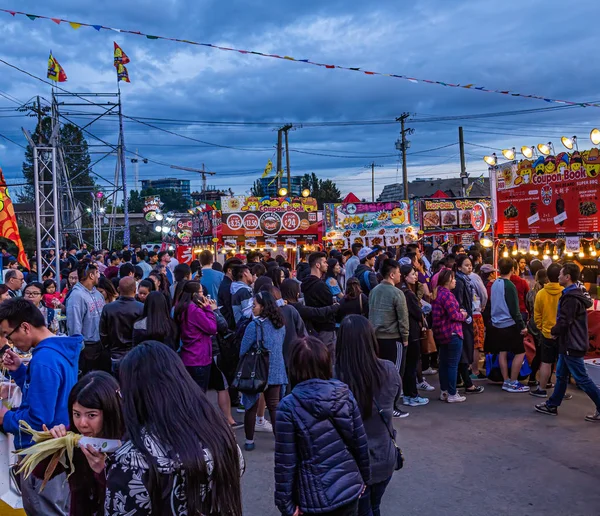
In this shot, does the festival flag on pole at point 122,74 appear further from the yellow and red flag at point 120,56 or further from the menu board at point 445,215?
the menu board at point 445,215

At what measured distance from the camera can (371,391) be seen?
3.41m

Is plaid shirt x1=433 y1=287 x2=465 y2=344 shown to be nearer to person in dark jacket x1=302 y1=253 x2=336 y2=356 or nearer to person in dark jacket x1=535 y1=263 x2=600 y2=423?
person in dark jacket x1=535 y1=263 x2=600 y2=423

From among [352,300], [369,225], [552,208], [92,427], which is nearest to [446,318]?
[352,300]

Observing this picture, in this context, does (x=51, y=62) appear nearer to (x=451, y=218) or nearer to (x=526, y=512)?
(x=451, y=218)

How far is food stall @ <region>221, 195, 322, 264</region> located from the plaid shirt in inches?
521

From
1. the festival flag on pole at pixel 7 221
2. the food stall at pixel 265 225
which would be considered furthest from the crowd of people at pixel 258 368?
the food stall at pixel 265 225

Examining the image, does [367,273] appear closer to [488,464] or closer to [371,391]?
[488,464]

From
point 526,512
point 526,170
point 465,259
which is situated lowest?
point 526,512

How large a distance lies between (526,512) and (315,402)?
260 cm

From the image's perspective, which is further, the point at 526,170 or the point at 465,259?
the point at 526,170

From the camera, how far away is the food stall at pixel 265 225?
20156 millimetres

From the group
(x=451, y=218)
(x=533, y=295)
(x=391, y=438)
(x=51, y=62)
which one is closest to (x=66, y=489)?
(x=391, y=438)

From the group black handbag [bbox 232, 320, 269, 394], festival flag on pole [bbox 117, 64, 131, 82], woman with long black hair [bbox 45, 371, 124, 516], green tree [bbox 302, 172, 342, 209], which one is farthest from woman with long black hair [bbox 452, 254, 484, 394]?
green tree [bbox 302, 172, 342, 209]

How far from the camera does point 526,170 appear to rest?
13.1 meters
